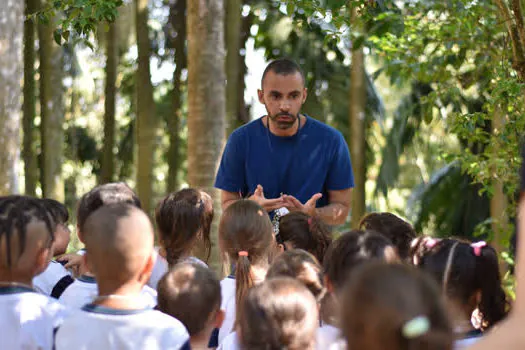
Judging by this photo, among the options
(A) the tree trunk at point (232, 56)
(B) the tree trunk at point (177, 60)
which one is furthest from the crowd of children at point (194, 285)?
(B) the tree trunk at point (177, 60)

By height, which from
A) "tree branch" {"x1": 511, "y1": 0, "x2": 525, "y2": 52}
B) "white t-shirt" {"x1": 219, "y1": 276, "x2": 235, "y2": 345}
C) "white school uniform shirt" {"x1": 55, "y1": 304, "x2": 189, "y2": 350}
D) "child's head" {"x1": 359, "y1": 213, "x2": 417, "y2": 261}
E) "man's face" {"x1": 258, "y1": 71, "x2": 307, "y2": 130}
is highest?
"tree branch" {"x1": 511, "y1": 0, "x2": 525, "y2": 52}

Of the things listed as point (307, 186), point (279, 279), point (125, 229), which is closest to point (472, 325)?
point (279, 279)

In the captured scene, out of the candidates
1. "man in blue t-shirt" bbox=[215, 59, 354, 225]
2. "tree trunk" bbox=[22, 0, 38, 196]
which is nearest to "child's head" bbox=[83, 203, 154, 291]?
"man in blue t-shirt" bbox=[215, 59, 354, 225]

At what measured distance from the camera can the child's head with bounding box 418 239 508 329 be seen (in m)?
3.62

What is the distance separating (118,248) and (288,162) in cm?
258

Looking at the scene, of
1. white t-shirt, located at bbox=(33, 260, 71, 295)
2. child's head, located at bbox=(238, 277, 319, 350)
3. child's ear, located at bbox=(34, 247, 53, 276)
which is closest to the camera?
child's head, located at bbox=(238, 277, 319, 350)

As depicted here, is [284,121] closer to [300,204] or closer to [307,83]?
[300,204]

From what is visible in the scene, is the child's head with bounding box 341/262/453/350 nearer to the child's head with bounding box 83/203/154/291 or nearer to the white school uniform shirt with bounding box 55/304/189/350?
the white school uniform shirt with bounding box 55/304/189/350

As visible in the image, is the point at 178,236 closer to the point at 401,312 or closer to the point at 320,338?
the point at 320,338

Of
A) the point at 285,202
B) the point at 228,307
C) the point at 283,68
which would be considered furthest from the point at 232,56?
the point at 228,307

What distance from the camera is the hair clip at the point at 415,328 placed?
1850 mm

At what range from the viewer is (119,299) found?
3162mm

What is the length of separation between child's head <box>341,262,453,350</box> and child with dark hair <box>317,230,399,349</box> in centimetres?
162

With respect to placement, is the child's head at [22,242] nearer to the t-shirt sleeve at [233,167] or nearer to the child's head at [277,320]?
the child's head at [277,320]
